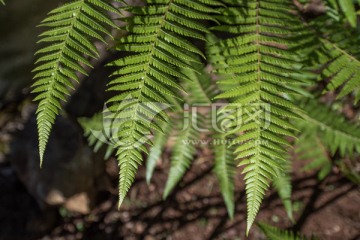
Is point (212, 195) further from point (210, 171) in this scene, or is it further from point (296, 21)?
point (296, 21)

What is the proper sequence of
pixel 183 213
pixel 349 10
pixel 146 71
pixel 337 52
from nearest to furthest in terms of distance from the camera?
pixel 146 71 < pixel 349 10 < pixel 337 52 < pixel 183 213

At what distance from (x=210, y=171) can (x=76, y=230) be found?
115cm

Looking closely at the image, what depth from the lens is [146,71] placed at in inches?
50.3

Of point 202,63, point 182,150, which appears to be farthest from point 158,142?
point 202,63

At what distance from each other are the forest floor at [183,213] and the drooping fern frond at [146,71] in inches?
66.8

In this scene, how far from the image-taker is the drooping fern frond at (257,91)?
1.24m

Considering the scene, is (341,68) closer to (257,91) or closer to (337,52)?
(337,52)

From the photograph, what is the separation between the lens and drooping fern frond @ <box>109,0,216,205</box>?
4.00 ft

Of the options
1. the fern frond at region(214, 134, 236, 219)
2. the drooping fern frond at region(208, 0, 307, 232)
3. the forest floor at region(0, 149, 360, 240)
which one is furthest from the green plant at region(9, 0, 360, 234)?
the forest floor at region(0, 149, 360, 240)

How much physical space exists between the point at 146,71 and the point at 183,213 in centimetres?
185

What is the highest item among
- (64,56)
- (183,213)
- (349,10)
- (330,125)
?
(349,10)

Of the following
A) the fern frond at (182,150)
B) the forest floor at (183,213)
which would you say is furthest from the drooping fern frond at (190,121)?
the forest floor at (183,213)

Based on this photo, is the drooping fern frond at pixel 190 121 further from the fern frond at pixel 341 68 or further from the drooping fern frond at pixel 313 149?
the fern frond at pixel 341 68

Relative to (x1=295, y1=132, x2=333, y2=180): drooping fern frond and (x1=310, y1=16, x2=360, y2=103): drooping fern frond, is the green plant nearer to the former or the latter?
(x1=310, y1=16, x2=360, y2=103): drooping fern frond
